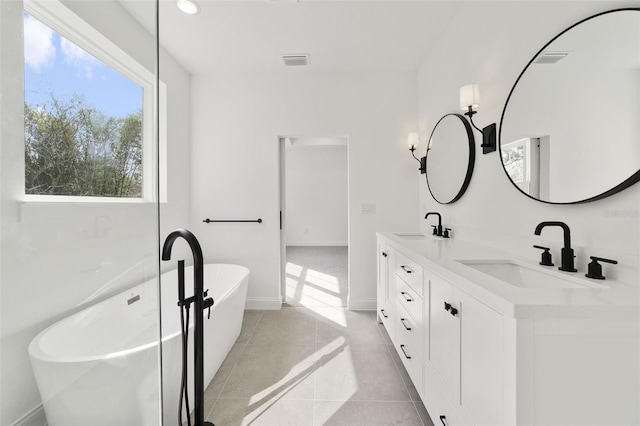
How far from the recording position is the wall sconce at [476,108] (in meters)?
1.52

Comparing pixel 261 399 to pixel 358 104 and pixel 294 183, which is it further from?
pixel 294 183

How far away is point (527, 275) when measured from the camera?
1103 millimetres

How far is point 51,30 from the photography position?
0.91 m

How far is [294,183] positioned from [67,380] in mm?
5733

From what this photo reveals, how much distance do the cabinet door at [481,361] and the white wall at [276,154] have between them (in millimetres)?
1870

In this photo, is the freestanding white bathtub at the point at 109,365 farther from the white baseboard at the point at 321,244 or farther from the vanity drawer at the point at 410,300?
the white baseboard at the point at 321,244

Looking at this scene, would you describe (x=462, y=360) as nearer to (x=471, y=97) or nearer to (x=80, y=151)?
(x=471, y=97)

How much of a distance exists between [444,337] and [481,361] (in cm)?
27

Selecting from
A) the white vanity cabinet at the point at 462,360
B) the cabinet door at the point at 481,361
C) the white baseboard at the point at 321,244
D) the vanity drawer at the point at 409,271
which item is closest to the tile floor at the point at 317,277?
the white baseboard at the point at 321,244

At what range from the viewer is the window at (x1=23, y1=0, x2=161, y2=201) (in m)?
0.85

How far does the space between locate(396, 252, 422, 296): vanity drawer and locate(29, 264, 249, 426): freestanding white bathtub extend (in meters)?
1.31

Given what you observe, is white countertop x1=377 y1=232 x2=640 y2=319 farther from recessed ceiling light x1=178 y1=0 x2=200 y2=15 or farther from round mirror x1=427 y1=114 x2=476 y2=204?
recessed ceiling light x1=178 y1=0 x2=200 y2=15

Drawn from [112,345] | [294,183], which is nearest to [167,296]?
[112,345]

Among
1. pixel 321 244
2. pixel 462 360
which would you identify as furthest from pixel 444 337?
pixel 321 244
